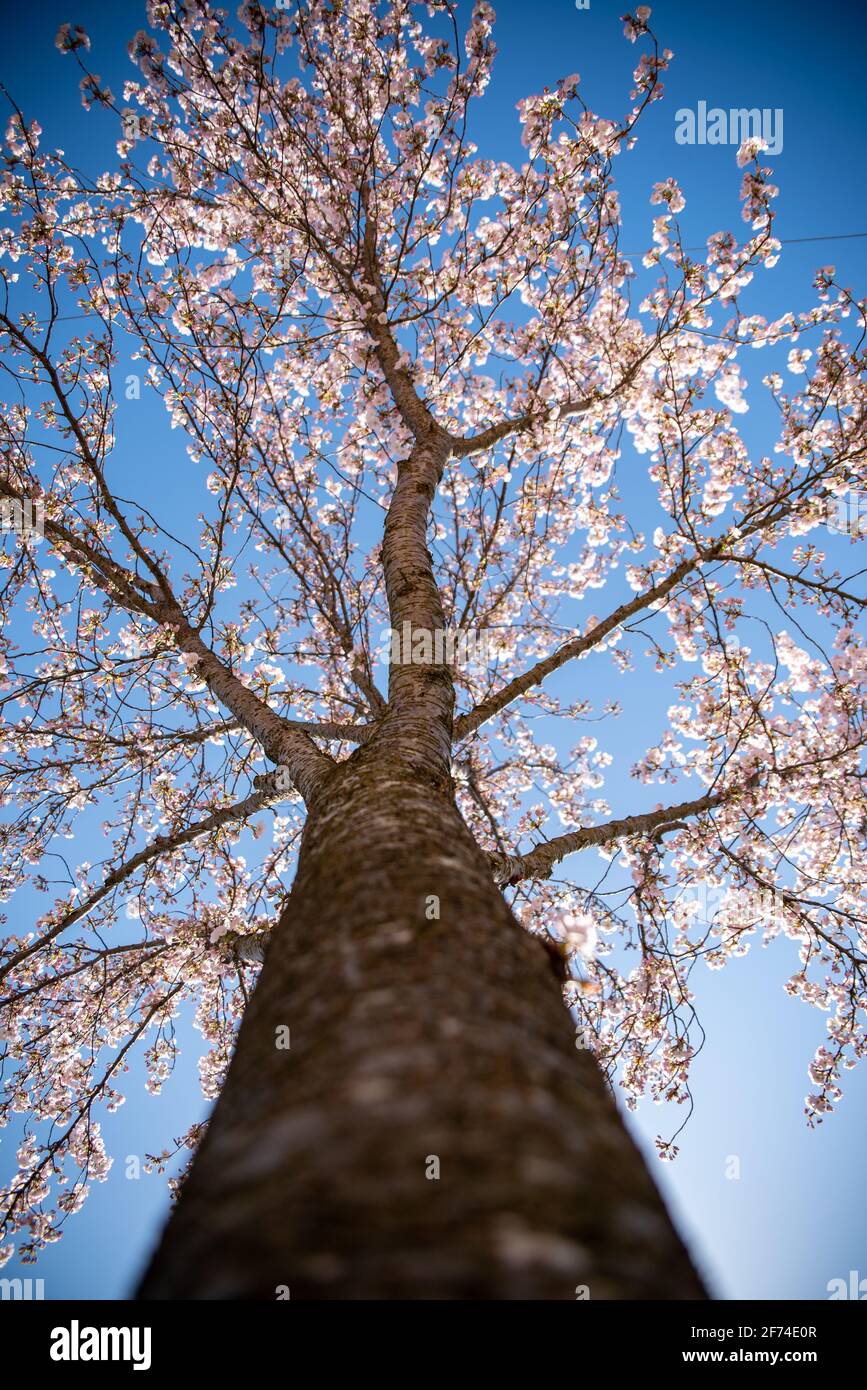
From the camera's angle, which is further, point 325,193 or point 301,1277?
point 325,193

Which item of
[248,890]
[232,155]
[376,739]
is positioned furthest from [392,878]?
[232,155]

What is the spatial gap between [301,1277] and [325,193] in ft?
28.0

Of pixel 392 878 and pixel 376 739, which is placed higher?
pixel 376 739

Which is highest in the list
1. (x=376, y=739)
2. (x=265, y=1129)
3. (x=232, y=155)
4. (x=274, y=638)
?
(x=232, y=155)

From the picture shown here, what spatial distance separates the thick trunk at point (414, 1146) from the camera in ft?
1.61

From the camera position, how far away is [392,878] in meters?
1.17

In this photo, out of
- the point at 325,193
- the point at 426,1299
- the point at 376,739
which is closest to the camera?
the point at 426,1299

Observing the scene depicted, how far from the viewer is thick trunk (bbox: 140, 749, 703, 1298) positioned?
0.49 m

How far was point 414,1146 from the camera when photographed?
1.92ft

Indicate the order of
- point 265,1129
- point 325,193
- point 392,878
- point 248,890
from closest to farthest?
point 265,1129 → point 392,878 → point 248,890 → point 325,193

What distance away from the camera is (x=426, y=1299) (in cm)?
47

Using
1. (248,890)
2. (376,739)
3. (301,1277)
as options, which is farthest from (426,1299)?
(248,890)
